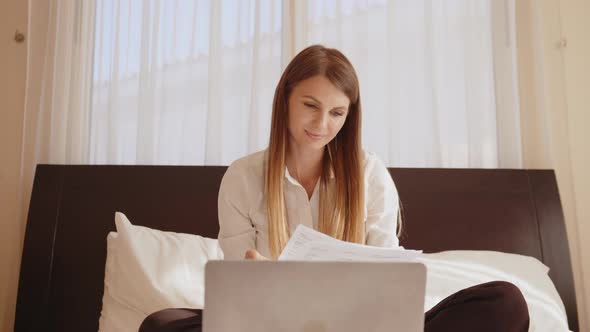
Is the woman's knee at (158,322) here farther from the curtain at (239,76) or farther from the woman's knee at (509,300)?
the curtain at (239,76)

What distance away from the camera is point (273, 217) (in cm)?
154

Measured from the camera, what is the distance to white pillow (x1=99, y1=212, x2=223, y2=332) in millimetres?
1847

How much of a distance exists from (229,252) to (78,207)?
3.45 ft

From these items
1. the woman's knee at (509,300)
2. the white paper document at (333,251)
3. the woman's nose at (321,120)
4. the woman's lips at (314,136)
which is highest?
the woman's nose at (321,120)

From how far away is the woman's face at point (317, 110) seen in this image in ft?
5.00

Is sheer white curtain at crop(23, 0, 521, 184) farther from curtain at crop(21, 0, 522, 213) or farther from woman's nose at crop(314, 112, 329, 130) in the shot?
woman's nose at crop(314, 112, 329, 130)

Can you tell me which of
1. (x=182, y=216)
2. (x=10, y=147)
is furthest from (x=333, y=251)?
(x=10, y=147)

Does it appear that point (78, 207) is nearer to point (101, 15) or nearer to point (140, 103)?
point (140, 103)

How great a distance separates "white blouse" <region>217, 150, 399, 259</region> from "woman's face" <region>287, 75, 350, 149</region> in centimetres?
16

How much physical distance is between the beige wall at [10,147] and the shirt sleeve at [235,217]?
1.30m

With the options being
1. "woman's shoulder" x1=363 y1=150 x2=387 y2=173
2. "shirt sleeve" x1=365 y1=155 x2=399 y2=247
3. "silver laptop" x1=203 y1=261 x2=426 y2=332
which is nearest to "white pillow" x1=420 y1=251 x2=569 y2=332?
"shirt sleeve" x1=365 y1=155 x2=399 y2=247

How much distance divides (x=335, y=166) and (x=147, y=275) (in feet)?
2.37

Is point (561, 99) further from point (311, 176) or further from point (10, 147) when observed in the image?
point (10, 147)

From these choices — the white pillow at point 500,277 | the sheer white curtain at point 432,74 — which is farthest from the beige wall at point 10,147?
the white pillow at point 500,277
